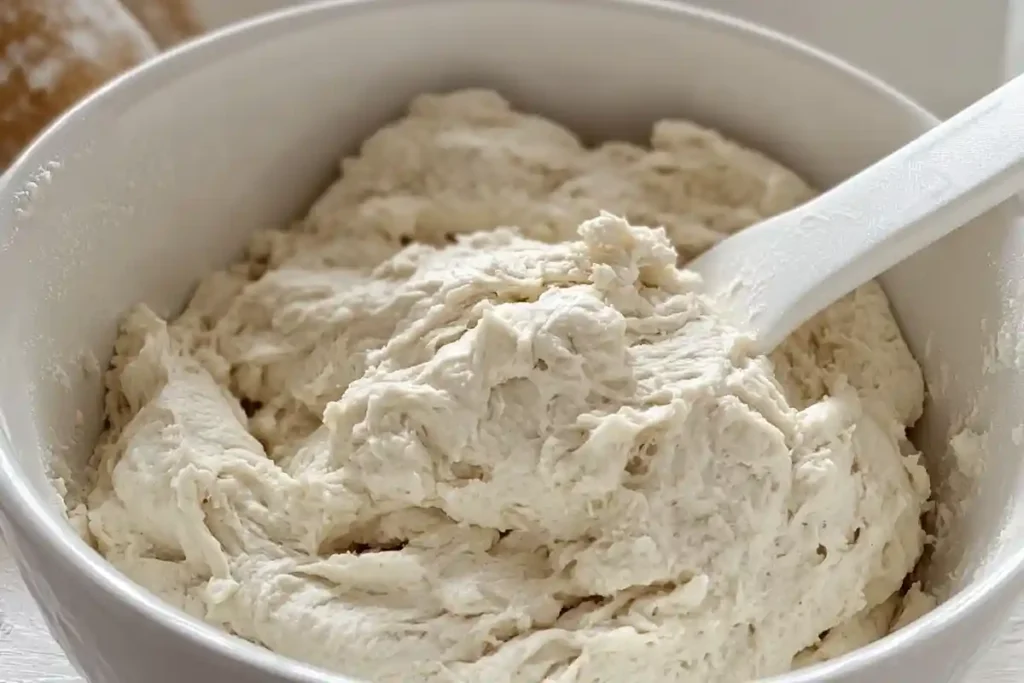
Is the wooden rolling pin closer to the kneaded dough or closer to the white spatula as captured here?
the kneaded dough

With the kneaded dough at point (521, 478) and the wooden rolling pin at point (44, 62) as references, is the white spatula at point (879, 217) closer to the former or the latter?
the kneaded dough at point (521, 478)

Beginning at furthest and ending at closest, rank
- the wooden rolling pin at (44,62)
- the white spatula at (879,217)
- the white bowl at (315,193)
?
the wooden rolling pin at (44,62) < the white spatula at (879,217) < the white bowl at (315,193)

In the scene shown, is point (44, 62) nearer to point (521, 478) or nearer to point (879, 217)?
point (521, 478)

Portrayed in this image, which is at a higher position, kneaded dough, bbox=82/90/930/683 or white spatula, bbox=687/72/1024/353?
white spatula, bbox=687/72/1024/353

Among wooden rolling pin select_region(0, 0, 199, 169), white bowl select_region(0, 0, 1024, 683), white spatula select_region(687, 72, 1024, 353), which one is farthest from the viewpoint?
wooden rolling pin select_region(0, 0, 199, 169)

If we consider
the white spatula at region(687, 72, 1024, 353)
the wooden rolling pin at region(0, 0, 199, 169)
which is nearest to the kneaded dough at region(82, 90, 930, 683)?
the white spatula at region(687, 72, 1024, 353)

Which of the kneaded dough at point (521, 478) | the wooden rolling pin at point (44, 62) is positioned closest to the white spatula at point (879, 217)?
the kneaded dough at point (521, 478)
